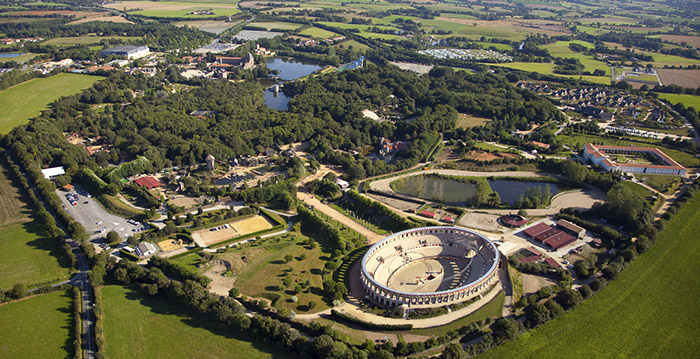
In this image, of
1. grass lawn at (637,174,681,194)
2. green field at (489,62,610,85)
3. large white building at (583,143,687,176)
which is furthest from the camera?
green field at (489,62,610,85)

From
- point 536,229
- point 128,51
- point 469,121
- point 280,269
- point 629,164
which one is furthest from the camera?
point 128,51

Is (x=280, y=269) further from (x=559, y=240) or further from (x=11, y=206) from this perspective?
(x=11, y=206)

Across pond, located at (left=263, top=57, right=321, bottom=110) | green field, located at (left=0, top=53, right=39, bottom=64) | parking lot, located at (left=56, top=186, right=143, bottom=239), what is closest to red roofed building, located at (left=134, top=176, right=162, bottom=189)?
parking lot, located at (left=56, top=186, right=143, bottom=239)

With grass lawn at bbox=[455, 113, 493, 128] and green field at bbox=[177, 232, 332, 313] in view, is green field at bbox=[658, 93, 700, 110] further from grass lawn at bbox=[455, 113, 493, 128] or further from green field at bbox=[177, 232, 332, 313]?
green field at bbox=[177, 232, 332, 313]

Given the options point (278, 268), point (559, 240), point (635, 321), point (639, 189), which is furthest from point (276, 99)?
point (635, 321)

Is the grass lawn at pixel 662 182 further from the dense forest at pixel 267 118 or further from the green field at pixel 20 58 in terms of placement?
the green field at pixel 20 58

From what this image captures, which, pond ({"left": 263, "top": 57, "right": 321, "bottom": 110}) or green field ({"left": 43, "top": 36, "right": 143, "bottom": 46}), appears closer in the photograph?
pond ({"left": 263, "top": 57, "right": 321, "bottom": 110})

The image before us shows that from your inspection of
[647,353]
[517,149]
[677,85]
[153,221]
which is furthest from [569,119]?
[153,221]

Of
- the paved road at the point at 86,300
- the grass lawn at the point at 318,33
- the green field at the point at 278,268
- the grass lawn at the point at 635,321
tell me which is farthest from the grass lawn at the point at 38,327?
the grass lawn at the point at 318,33
